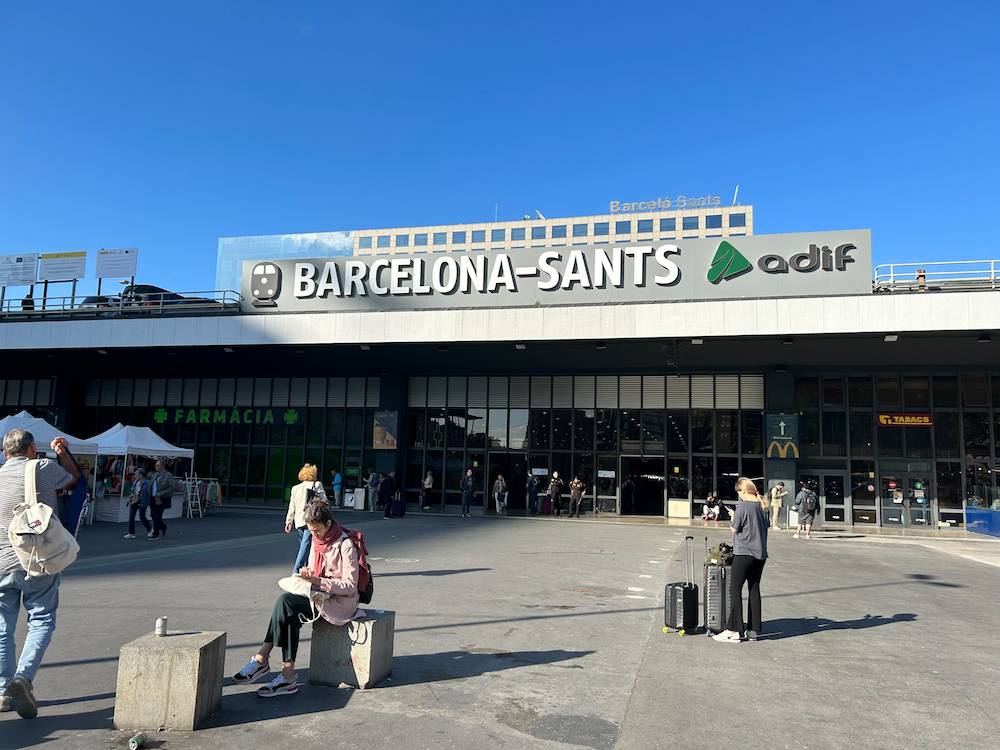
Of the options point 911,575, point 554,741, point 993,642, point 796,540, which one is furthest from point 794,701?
point 796,540

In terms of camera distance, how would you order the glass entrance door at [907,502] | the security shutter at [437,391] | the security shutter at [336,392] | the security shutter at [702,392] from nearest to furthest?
the glass entrance door at [907,502] < the security shutter at [702,392] < the security shutter at [437,391] < the security shutter at [336,392]

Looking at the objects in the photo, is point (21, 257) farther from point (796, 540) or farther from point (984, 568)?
point (984, 568)

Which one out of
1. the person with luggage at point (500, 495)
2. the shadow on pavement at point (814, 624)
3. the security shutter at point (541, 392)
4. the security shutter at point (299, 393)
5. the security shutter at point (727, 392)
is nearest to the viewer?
the shadow on pavement at point (814, 624)

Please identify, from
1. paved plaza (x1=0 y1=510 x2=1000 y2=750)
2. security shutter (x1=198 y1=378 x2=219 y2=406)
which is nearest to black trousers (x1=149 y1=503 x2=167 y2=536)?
paved plaza (x1=0 y1=510 x2=1000 y2=750)

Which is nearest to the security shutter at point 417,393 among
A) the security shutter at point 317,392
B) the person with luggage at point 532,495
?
the security shutter at point 317,392

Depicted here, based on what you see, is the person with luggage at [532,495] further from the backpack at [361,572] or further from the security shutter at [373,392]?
the backpack at [361,572]

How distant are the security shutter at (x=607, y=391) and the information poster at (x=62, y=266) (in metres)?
22.4

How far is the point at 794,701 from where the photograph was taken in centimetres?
584

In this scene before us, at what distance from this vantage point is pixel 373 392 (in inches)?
1232

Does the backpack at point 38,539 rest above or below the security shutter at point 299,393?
below

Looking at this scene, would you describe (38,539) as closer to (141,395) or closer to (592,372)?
(592,372)

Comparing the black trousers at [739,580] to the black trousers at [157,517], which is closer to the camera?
the black trousers at [739,580]

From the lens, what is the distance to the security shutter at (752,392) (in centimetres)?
2756

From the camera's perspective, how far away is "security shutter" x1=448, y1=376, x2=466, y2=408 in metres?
30.3
